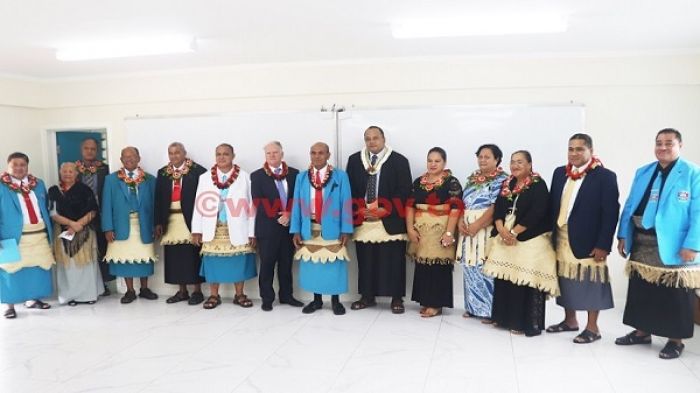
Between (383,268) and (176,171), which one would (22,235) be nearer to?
(176,171)

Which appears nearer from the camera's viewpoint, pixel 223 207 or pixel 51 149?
pixel 223 207

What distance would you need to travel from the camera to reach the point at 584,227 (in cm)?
353

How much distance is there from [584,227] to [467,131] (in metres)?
1.43

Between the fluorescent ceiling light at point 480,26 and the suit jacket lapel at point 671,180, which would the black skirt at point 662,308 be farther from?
the fluorescent ceiling light at point 480,26

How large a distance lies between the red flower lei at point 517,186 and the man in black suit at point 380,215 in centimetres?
85

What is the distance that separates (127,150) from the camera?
4.88 metres

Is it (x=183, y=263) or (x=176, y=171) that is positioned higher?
(x=176, y=171)

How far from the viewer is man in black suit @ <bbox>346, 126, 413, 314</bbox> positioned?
14.4 ft

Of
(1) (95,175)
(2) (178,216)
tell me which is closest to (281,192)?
(2) (178,216)

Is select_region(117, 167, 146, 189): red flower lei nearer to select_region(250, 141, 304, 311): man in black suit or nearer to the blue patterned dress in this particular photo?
select_region(250, 141, 304, 311): man in black suit

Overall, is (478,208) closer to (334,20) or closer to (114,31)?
(334,20)

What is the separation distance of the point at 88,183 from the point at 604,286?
4.69 metres

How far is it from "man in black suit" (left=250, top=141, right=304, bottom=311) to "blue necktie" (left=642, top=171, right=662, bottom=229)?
275cm

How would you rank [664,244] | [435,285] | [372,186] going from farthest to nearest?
[372,186], [435,285], [664,244]
